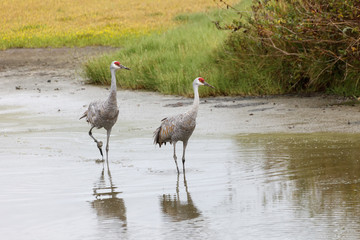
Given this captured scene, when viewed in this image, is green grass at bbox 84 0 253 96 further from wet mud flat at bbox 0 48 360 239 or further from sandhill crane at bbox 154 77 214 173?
sandhill crane at bbox 154 77 214 173

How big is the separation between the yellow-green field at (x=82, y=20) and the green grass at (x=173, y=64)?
31.6 feet

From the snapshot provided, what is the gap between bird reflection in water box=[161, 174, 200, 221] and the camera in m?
6.50

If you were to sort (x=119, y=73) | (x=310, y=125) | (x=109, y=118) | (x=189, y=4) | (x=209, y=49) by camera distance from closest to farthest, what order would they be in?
→ (x=109, y=118), (x=310, y=125), (x=209, y=49), (x=119, y=73), (x=189, y=4)

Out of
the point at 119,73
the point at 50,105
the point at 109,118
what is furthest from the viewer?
the point at 119,73

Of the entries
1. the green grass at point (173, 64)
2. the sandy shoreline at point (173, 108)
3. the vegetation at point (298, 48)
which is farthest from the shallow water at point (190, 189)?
the green grass at point (173, 64)

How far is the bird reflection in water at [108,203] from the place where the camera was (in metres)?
6.59

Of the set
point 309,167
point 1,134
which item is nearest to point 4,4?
point 1,134

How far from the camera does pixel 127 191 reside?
7.65 meters

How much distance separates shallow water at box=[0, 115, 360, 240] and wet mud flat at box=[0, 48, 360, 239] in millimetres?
13

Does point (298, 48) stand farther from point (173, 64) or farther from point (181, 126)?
point (181, 126)

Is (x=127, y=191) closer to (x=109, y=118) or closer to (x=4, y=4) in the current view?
(x=109, y=118)

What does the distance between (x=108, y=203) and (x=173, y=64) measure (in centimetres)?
1055

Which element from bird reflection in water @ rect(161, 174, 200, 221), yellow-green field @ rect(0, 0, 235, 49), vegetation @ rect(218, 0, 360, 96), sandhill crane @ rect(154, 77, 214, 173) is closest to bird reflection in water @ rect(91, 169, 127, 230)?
bird reflection in water @ rect(161, 174, 200, 221)

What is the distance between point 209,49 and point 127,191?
1002cm
